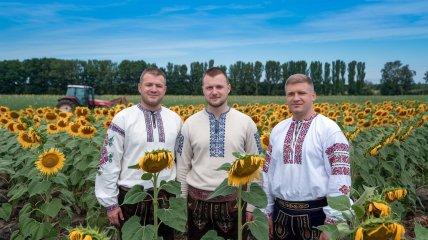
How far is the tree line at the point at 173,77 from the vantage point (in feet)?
213

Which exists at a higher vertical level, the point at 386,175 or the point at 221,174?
the point at 221,174

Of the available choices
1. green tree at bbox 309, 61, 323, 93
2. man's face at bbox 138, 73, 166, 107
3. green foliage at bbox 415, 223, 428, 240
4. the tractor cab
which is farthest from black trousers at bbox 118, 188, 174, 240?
green tree at bbox 309, 61, 323, 93

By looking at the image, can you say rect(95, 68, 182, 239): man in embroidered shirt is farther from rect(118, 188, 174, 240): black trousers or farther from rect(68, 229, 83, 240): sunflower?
rect(68, 229, 83, 240): sunflower

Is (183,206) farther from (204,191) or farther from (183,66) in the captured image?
(183,66)

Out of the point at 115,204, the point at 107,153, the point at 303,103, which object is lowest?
the point at 115,204

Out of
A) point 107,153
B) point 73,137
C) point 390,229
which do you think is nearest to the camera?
point 390,229

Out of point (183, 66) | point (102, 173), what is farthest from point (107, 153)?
point (183, 66)

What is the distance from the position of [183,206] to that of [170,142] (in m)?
0.93

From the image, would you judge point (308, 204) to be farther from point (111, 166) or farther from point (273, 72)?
point (273, 72)

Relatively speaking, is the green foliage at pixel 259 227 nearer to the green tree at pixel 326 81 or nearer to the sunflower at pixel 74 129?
the sunflower at pixel 74 129

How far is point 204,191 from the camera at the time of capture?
3.57 metres

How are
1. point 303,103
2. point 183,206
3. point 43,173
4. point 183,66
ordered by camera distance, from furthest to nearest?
point 183,66
point 43,173
point 303,103
point 183,206

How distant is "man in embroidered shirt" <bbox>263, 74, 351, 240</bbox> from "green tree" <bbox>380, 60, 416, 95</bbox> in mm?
68514

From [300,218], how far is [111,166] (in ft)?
4.12
